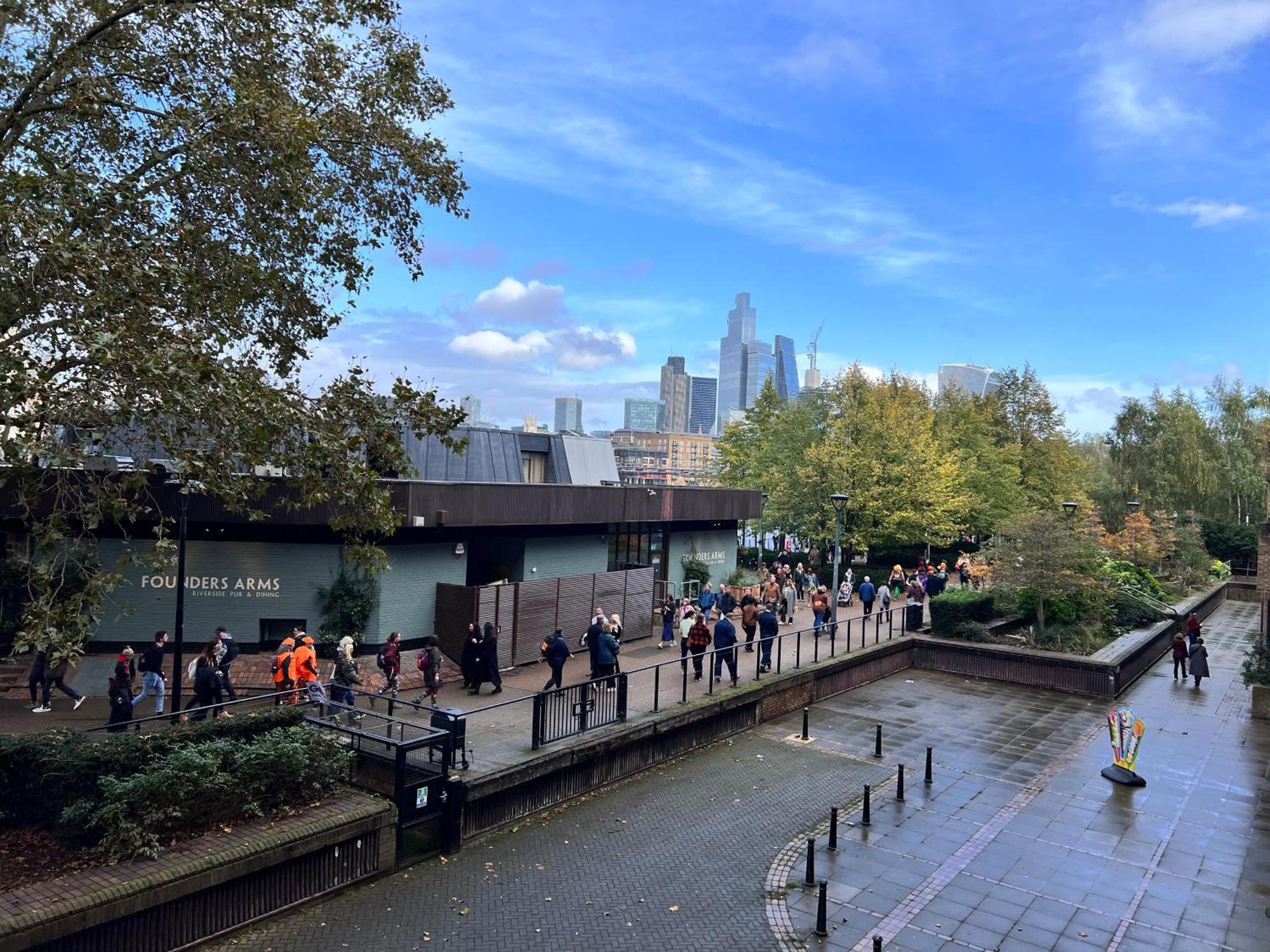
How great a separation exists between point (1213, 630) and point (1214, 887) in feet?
85.3

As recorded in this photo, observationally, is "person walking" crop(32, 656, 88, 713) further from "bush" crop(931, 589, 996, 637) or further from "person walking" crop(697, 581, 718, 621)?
"bush" crop(931, 589, 996, 637)

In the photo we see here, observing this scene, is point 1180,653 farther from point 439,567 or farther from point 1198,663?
point 439,567

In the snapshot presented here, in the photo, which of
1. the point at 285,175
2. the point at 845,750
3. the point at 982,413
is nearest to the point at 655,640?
the point at 845,750

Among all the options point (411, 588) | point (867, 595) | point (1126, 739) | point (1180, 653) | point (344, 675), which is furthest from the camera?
point (867, 595)

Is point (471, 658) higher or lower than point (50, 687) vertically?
higher

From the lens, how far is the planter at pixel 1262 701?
18.2 metres

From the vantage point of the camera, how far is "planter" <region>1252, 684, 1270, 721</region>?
715 inches

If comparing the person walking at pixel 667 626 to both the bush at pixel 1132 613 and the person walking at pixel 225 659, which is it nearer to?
the person walking at pixel 225 659

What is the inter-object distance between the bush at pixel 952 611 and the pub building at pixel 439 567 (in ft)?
26.6

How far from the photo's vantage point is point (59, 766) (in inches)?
356

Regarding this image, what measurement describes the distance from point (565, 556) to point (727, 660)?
738 cm

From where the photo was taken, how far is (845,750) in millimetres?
15641

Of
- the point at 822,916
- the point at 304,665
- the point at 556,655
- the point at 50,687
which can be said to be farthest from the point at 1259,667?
the point at 50,687

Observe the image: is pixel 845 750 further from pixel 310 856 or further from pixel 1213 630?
pixel 1213 630
